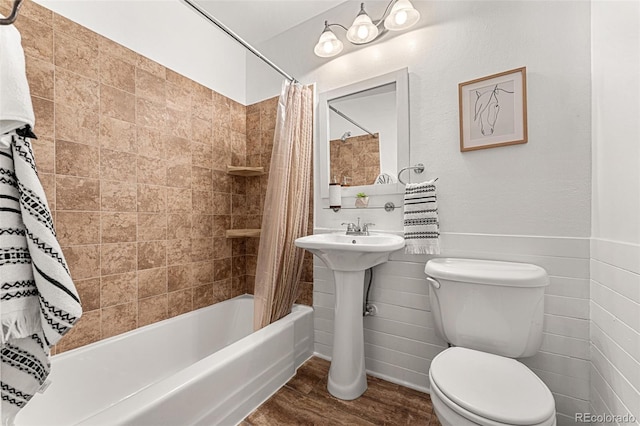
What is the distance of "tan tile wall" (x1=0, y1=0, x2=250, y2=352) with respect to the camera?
1.34 meters

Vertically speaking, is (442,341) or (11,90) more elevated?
(11,90)

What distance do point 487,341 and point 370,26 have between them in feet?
5.89

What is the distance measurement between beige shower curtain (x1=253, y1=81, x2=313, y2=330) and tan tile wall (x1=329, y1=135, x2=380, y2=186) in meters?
0.20

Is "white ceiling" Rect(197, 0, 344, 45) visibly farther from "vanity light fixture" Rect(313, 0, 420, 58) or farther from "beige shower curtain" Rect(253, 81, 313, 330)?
"beige shower curtain" Rect(253, 81, 313, 330)

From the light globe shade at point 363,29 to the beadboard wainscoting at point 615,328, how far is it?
1552 mm

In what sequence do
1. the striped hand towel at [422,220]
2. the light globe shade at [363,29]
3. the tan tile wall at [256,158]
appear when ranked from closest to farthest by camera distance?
1. the striped hand towel at [422,220]
2. the light globe shade at [363,29]
3. the tan tile wall at [256,158]

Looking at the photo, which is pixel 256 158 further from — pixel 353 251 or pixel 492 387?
pixel 492 387

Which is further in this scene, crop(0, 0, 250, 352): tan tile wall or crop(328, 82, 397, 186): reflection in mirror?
crop(328, 82, 397, 186): reflection in mirror

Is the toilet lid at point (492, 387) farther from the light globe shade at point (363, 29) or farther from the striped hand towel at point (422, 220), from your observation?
the light globe shade at point (363, 29)

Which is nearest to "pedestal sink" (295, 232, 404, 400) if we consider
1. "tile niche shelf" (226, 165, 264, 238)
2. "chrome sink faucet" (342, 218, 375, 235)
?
"chrome sink faucet" (342, 218, 375, 235)

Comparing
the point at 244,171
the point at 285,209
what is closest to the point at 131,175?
the point at 244,171

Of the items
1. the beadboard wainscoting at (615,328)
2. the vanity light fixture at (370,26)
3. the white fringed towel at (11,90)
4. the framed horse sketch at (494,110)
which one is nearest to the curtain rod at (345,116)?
the vanity light fixture at (370,26)

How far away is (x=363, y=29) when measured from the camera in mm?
1636

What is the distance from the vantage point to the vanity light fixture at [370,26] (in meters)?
1.54
